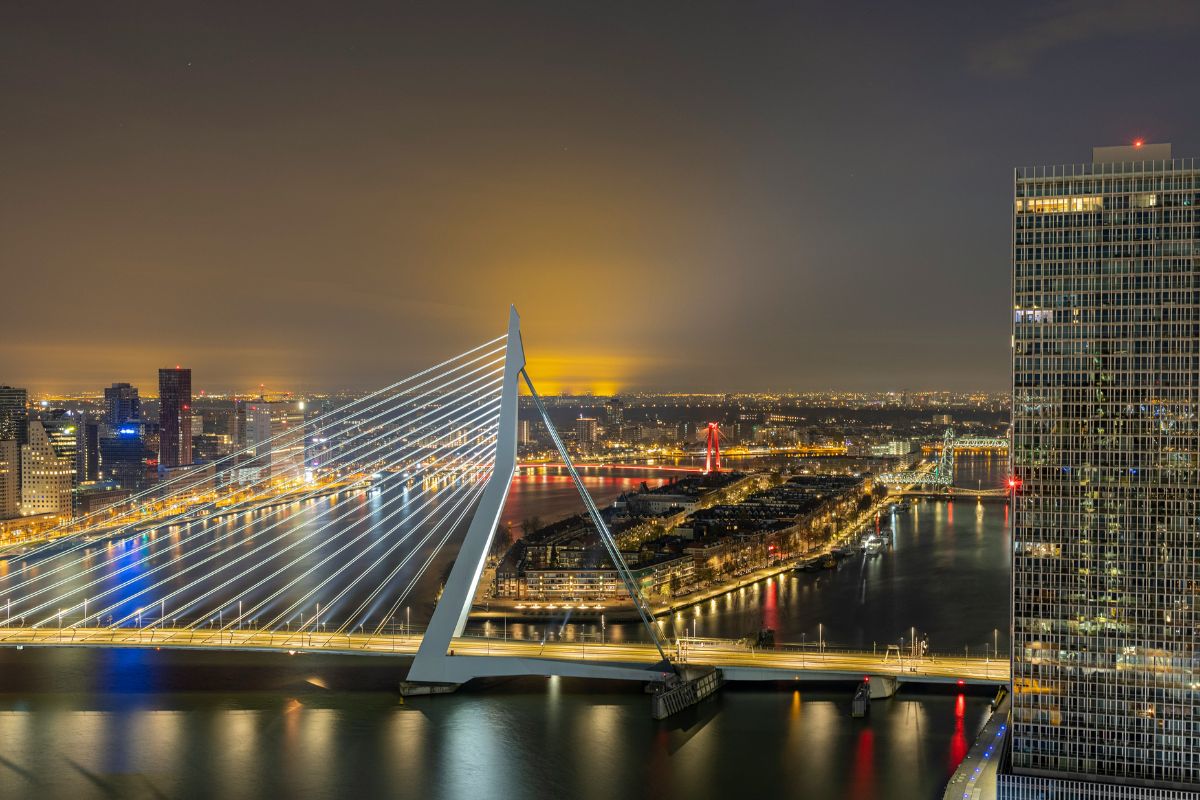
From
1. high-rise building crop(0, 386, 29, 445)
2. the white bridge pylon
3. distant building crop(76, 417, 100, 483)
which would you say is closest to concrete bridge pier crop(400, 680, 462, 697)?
the white bridge pylon

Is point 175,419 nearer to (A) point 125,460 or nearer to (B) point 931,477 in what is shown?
(A) point 125,460

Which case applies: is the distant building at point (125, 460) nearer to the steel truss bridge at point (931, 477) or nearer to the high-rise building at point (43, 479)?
the high-rise building at point (43, 479)

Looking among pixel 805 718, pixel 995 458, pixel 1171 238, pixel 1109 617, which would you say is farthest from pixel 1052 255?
pixel 995 458

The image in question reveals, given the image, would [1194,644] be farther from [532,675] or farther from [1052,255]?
[532,675]

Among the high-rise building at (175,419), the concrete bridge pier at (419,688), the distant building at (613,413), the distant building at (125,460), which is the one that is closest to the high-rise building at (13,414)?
the distant building at (125,460)

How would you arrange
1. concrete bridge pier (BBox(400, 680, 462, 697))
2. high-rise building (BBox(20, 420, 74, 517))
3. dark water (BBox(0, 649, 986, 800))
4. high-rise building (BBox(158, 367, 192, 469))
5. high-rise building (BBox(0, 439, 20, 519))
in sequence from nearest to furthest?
dark water (BBox(0, 649, 986, 800)), concrete bridge pier (BBox(400, 680, 462, 697)), high-rise building (BBox(0, 439, 20, 519)), high-rise building (BBox(20, 420, 74, 517)), high-rise building (BBox(158, 367, 192, 469))

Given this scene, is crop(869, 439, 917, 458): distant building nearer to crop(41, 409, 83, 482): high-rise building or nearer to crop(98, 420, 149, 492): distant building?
crop(98, 420, 149, 492): distant building
